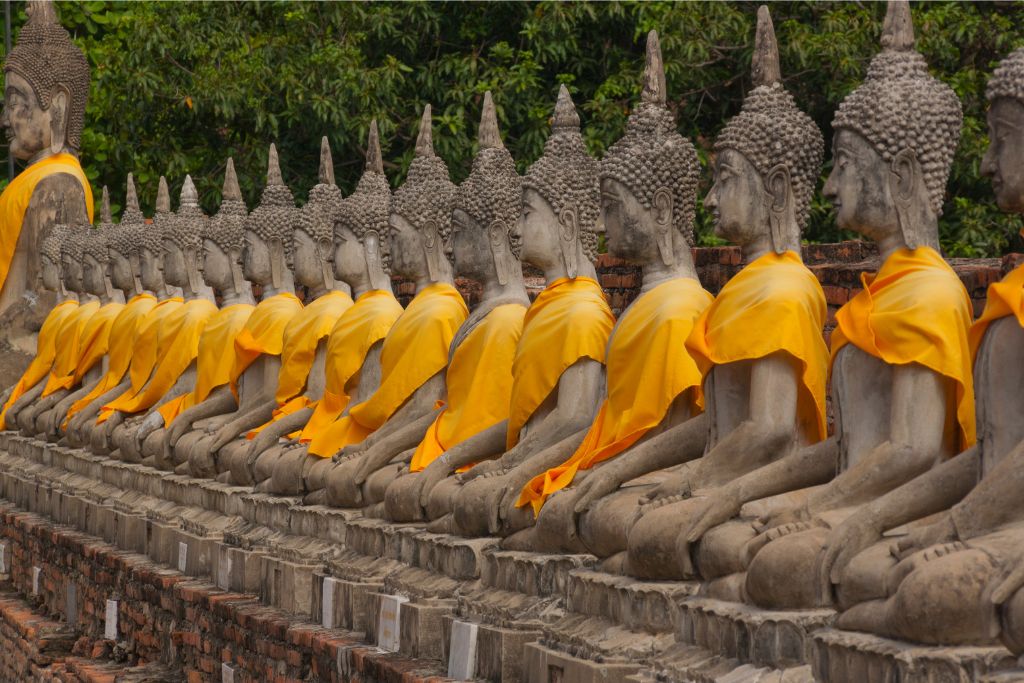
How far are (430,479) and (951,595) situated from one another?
4141 millimetres

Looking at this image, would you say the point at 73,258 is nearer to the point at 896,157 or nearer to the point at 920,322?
the point at 896,157

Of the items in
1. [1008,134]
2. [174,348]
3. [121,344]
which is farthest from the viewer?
[121,344]

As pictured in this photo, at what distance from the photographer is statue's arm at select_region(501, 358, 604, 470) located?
809 centimetres

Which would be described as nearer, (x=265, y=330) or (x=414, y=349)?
(x=414, y=349)

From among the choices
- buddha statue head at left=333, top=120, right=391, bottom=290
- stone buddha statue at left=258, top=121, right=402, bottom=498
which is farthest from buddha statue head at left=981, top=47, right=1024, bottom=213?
buddha statue head at left=333, top=120, right=391, bottom=290

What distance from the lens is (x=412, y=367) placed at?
980 cm

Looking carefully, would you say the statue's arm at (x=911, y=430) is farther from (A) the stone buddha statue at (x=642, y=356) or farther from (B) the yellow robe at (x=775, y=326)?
(A) the stone buddha statue at (x=642, y=356)

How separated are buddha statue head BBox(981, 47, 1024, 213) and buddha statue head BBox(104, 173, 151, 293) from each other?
35.9 ft

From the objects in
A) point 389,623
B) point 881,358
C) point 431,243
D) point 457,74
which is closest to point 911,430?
point 881,358

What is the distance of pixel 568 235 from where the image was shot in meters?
8.48

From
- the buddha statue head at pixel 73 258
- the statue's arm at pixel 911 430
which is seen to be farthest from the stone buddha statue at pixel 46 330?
the statue's arm at pixel 911 430

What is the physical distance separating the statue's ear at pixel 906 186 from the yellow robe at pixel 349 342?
184 inches

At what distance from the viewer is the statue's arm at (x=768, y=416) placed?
6.59 meters

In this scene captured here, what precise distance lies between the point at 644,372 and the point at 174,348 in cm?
706
